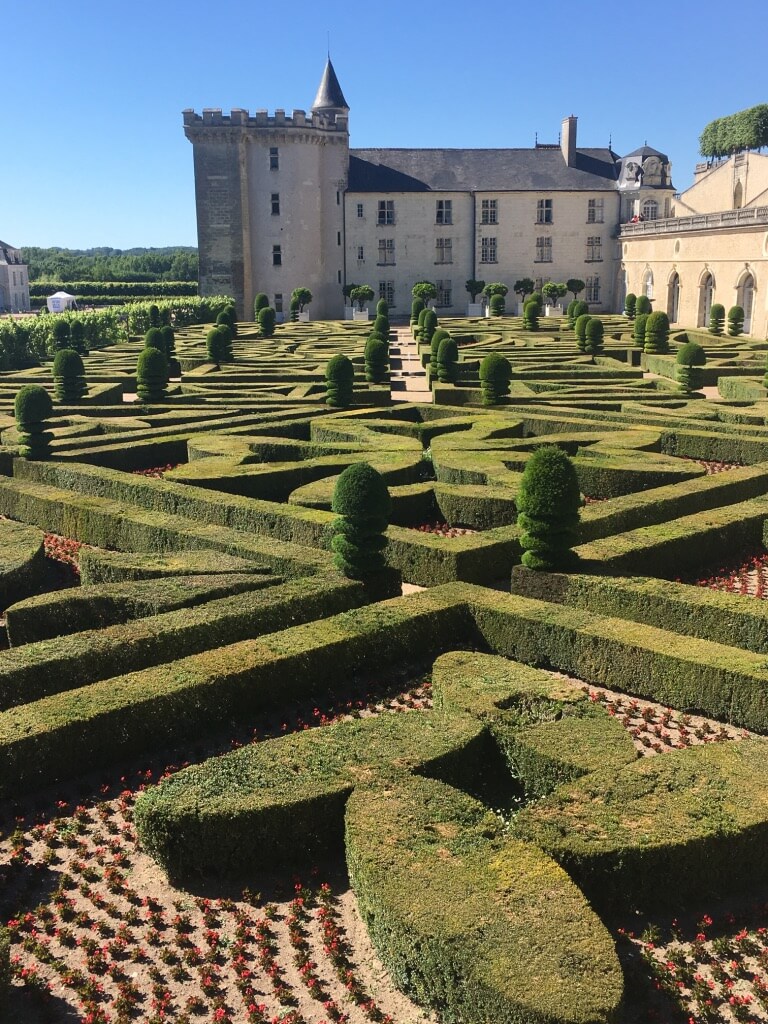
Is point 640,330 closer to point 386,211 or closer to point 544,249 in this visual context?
point 544,249

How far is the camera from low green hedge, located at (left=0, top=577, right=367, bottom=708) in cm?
855

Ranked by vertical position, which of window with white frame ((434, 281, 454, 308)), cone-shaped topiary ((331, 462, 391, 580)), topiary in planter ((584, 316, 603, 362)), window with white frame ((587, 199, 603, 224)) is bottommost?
cone-shaped topiary ((331, 462, 391, 580))

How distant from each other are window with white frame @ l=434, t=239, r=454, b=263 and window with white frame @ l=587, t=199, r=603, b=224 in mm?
8756

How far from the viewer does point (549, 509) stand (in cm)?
1061

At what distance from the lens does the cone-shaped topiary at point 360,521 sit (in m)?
10.5

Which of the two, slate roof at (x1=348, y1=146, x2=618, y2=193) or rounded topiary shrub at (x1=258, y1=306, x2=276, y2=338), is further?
slate roof at (x1=348, y1=146, x2=618, y2=193)

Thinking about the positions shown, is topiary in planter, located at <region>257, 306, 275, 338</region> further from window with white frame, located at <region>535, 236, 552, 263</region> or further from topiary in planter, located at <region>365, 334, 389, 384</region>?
window with white frame, located at <region>535, 236, 552, 263</region>

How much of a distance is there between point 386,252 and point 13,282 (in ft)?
117

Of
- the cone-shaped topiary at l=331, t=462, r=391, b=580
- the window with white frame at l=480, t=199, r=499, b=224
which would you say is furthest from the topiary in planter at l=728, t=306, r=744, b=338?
the cone-shaped topiary at l=331, t=462, r=391, b=580

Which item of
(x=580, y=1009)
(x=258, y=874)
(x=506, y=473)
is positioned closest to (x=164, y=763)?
(x=258, y=874)

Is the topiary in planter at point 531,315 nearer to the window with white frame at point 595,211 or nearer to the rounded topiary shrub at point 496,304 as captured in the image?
the rounded topiary shrub at point 496,304

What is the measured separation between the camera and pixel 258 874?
6.61 meters

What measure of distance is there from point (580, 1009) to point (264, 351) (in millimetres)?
31969

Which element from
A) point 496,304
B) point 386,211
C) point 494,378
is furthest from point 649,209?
point 494,378
